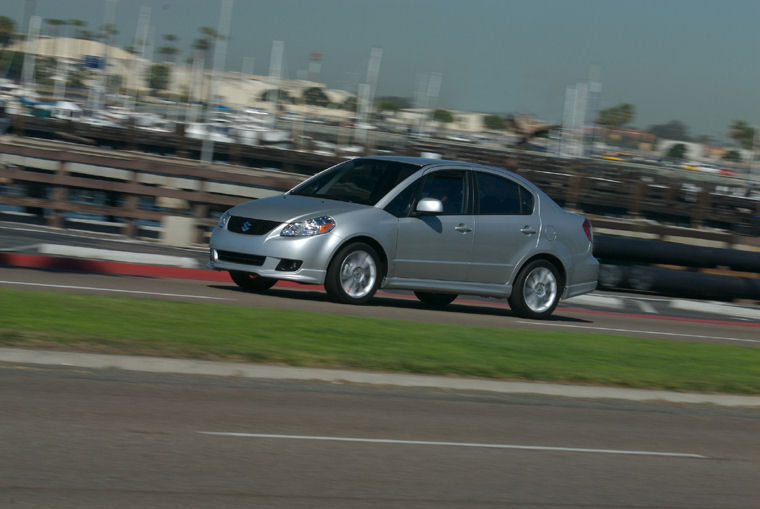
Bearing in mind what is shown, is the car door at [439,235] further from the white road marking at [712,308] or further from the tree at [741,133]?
the tree at [741,133]

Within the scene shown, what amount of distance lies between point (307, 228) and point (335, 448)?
6.01m

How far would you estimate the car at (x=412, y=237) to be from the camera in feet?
39.2

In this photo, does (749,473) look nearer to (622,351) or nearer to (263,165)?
(622,351)

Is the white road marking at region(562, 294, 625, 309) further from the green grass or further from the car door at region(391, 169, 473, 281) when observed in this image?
the green grass

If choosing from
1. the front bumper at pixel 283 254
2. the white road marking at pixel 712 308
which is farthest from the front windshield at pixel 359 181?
the white road marking at pixel 712 308

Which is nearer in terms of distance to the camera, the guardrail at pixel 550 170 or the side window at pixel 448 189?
the side window at pixel 448 189

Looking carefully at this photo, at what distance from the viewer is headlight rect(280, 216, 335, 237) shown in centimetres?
1186

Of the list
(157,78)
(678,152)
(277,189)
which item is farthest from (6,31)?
(277,189)

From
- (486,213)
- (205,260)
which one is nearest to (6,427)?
(486,213)

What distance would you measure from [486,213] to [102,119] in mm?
68636

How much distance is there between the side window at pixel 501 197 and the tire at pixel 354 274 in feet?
5.64

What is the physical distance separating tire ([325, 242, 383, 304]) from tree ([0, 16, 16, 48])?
151022 millimetres

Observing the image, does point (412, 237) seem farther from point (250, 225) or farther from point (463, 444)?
point (463, 444)

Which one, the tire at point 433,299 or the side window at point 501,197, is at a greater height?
the side window at point 501,197
